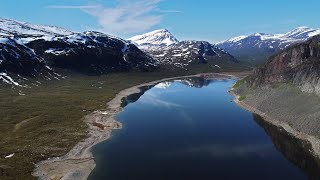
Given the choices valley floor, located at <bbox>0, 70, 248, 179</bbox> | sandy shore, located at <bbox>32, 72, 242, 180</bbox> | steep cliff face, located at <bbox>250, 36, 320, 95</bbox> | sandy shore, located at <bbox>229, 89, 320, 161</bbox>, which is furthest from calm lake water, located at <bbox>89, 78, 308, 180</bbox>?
steep cliff face, located at <bbox>250, 36, 320, 95</bbox>

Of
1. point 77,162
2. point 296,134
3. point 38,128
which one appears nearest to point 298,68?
point 296,134

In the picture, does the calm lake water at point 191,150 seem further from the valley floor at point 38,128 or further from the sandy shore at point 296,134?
the valley floor at point 38,128

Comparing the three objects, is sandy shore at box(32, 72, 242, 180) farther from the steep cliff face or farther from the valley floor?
the steep cliff face

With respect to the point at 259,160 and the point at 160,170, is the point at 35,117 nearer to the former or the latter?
the point at 160,170

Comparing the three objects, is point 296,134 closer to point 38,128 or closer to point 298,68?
point 298,68

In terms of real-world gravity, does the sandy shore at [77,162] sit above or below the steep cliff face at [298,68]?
below

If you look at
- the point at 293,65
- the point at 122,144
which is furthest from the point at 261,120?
the point at 122,144

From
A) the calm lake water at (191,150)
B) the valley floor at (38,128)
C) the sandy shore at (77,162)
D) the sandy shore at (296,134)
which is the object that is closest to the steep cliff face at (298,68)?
the sandy shore at (296,134)
